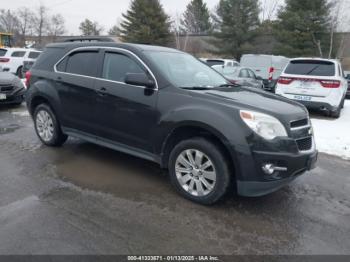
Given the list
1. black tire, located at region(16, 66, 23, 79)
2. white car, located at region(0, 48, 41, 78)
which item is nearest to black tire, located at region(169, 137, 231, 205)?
white car, located at region(0, 48, 41, 78)

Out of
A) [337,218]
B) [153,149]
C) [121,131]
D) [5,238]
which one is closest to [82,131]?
[121,131]

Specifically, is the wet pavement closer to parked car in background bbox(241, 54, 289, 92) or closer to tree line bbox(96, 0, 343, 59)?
parked car in background bbox(241, 54, 289, 92)

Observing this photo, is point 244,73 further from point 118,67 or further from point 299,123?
point 299,123

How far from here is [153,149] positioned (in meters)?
3.88

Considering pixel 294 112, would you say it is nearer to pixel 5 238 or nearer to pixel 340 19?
pixel 5 238

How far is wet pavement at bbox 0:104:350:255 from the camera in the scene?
277 centimetres

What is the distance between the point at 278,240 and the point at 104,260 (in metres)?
1.61

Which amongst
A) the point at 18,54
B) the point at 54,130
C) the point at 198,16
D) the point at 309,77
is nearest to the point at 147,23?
the point at 18,54

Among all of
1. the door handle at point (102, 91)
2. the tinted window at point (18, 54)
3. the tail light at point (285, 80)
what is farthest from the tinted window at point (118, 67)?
the tinted window at point (18, 54)

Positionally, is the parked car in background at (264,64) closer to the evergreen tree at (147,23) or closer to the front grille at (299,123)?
the front grille at (299,123)

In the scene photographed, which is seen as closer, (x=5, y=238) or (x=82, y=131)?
(x=5, y=238)

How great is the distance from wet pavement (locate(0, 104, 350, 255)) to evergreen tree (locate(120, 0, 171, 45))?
33.0 m

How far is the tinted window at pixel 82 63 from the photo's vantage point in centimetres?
457

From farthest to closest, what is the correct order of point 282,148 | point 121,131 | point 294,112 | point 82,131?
point 82,131, point 121,131, point 294,112, point 282,148
